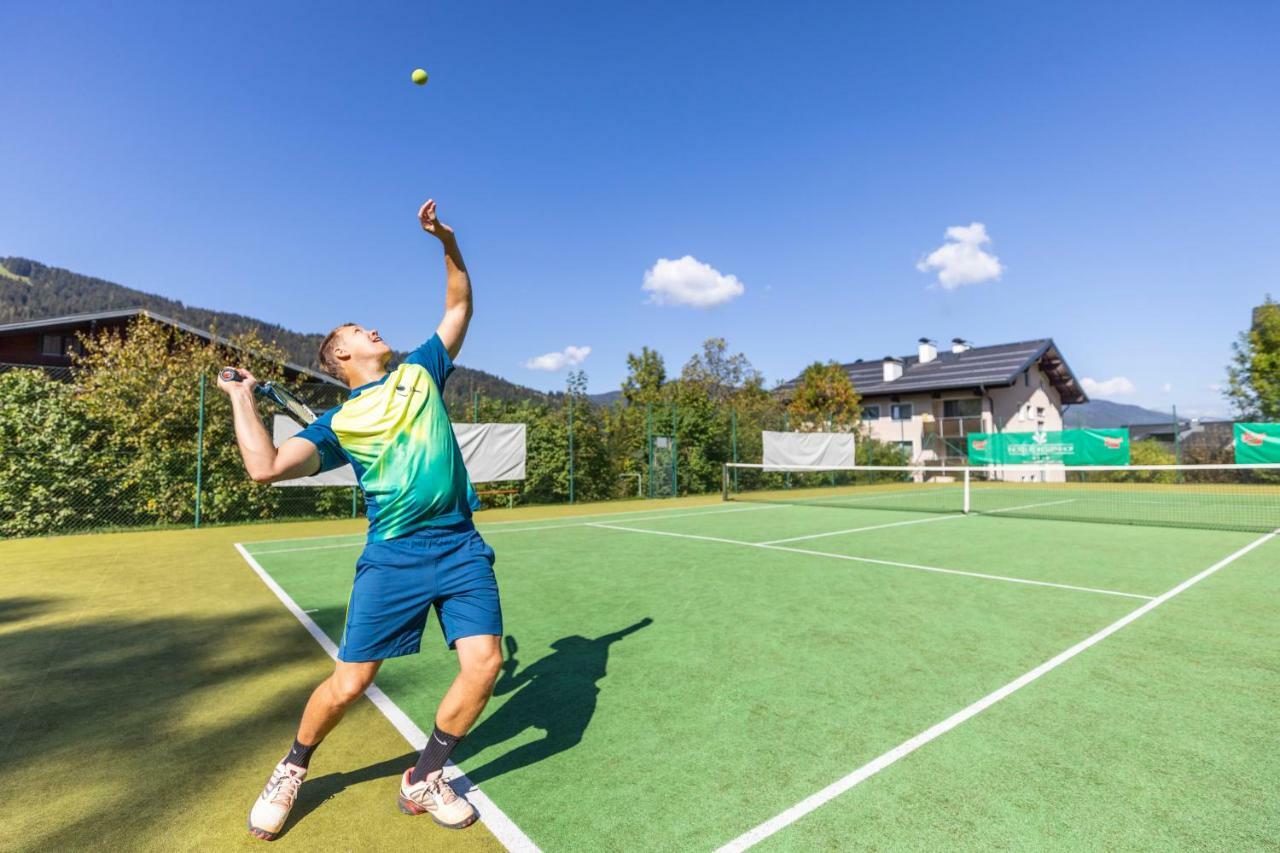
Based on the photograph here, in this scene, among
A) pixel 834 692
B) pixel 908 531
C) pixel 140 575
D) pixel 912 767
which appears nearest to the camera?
pixel 912 767

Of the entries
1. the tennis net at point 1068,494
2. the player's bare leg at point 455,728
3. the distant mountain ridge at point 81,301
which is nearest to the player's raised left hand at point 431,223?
the player's bare leg at point 455,728

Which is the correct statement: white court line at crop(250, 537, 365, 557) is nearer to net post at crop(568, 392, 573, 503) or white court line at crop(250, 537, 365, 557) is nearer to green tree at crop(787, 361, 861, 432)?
net post at crop(568, 392, 573, 503)

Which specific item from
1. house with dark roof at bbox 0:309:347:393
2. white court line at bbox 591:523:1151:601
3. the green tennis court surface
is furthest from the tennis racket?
house with dark roof at bbox 0:309:347:393

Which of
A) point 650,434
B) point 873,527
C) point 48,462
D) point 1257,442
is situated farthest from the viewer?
point 1257,442

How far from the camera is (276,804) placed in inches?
94.7

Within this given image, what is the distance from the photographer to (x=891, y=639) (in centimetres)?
469

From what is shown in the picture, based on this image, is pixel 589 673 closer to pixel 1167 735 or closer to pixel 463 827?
pixel 463 827

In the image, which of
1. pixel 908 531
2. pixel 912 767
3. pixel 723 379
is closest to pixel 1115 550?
pixel 908 531

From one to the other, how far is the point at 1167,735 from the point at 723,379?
47615mm

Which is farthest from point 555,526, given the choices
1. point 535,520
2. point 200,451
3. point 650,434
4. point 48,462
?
point 48,462

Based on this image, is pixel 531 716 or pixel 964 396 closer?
pixel 531 716

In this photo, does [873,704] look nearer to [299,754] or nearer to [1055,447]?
[299,754]

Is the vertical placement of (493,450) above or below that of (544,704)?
above

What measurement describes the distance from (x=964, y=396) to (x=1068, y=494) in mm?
16829
